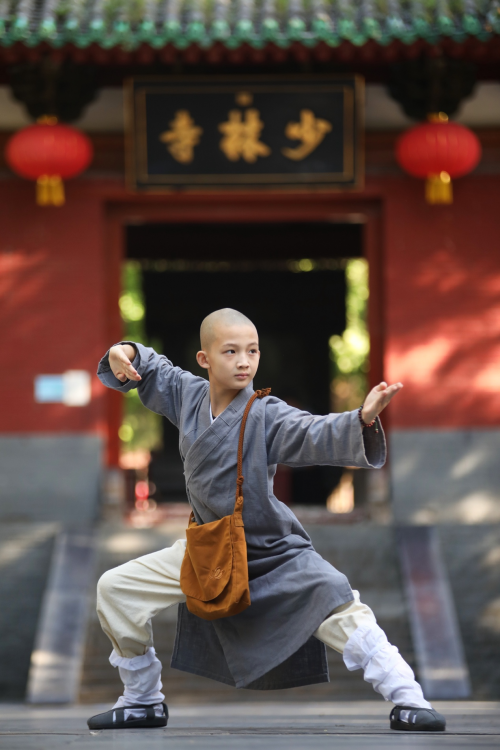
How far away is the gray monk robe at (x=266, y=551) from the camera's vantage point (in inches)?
113

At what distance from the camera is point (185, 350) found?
478 inches

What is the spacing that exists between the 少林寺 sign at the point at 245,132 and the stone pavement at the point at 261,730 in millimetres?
3638

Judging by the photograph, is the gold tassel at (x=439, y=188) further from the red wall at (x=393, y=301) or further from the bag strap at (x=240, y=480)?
the bag strap at (x=240, y=480)

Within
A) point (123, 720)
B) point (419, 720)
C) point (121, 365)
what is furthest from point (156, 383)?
point (419, 720)

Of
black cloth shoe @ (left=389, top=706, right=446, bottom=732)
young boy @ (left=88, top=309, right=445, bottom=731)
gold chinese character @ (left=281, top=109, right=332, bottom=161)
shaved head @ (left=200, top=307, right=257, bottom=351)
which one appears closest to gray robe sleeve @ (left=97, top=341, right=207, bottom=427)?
young boy @ (left=88, top=309, right=445, bottom=731)

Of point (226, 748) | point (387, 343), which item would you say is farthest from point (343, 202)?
point (226, 748)

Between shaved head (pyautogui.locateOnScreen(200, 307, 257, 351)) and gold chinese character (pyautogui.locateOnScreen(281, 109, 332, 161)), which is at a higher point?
gold chinese character (pyautogui.locateOnScreen(281, 109, 332, 161))

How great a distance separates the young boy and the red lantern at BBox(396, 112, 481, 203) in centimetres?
360

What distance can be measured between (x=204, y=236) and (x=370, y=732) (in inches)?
293

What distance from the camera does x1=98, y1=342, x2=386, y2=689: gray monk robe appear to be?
2865mm

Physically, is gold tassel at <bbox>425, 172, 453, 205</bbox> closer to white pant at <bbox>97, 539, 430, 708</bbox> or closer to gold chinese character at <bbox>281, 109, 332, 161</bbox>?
gold chinese character at <bbox>281, 109, 332, 161</bbox>

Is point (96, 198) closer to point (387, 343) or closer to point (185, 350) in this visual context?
point (387, 343)

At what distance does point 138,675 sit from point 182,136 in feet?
13.8

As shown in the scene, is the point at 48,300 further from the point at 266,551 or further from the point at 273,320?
the point at 273,320
